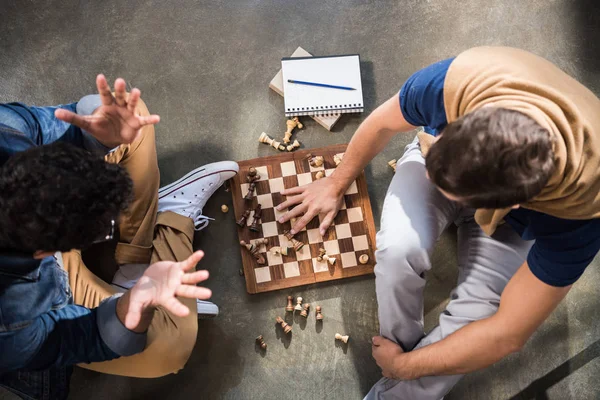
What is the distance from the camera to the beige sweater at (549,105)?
1.12m

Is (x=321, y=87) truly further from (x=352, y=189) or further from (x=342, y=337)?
(x=342, y=337)

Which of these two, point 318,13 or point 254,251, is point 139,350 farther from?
point 318,13

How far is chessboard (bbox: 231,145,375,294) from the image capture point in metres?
1.94

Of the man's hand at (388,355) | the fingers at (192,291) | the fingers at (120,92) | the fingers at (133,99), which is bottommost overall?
the man's hand at (388,355)

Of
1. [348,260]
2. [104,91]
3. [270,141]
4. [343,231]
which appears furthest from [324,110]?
[104,91]

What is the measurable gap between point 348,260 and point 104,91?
1032 millimetres

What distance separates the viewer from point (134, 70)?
6.88ft

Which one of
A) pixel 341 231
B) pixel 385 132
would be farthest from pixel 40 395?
pixel 385 132

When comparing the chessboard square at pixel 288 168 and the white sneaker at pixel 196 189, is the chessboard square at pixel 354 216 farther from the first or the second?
the white sneaker at pixel 196 189

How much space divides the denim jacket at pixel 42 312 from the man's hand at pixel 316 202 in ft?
2.22

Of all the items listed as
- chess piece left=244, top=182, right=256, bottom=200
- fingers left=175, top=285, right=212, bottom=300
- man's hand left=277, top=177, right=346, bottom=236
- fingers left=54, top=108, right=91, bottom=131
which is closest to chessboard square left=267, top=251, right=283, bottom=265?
man's hand left=277, top=177, right=346, bottom=236

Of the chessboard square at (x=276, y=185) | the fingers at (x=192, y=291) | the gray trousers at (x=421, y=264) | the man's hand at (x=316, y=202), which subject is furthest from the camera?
the chessboard square at (x=276, y=185)

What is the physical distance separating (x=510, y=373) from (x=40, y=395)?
153 cm

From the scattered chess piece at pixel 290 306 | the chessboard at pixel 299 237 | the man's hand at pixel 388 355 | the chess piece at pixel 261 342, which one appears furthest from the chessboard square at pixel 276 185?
the man's hand at pixel 388 355
